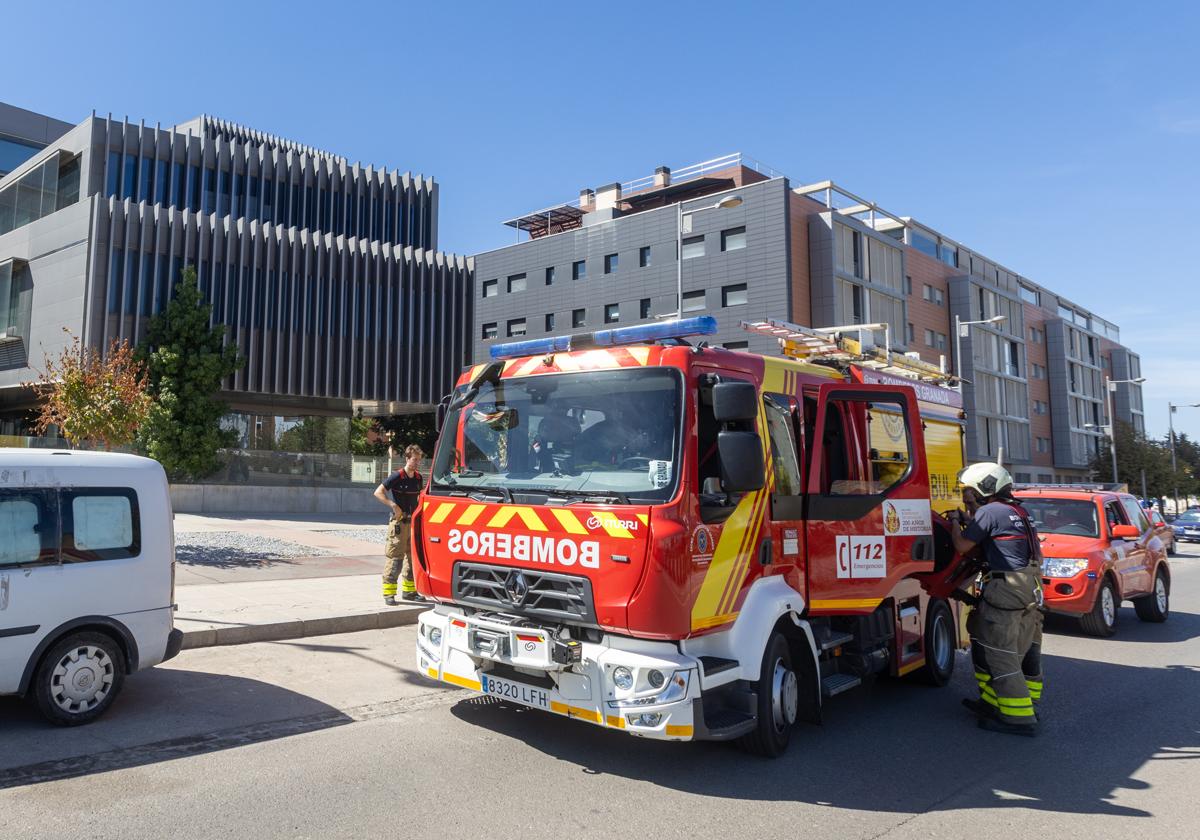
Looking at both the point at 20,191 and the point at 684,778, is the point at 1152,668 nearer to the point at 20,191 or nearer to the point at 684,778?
the point at 684,778

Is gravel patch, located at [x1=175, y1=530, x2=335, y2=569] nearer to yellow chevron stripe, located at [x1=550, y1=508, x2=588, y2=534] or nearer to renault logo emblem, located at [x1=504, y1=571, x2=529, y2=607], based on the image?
renault logo emblem, located at [x1=504, y1=571, x2=529, y2=607]

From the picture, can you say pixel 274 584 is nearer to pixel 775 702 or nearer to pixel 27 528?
pixel 27 528

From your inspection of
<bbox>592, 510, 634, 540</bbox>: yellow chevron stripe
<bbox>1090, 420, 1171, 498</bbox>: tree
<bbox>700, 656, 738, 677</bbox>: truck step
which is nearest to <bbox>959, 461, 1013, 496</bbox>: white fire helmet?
<bbox>700, 656, 738, 677</bbox>: truck step

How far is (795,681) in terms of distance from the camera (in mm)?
5262

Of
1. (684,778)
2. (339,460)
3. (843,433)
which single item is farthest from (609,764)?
(339,460)

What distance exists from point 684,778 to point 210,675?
14.6 ft

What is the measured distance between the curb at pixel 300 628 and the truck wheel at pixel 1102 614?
8.14 meters

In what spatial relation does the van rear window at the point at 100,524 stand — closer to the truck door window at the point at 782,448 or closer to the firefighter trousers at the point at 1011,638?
the truck door window at the point at 782,448

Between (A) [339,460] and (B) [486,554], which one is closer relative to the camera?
(B) [486,554]

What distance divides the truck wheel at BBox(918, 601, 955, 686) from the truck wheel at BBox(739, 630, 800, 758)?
2.34 meters

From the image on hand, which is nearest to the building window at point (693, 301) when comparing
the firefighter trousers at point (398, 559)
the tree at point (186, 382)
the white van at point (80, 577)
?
the tree at point (186, 382)

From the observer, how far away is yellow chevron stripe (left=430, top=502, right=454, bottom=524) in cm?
537

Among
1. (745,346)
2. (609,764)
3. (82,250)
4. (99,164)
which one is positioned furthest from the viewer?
(745,346)

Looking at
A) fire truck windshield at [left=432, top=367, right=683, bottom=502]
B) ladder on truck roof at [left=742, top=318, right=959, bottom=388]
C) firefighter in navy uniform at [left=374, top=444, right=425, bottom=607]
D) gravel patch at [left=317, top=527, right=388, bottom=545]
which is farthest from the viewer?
gravel patch at [left=317, top=527, right=388, bottom=545]
